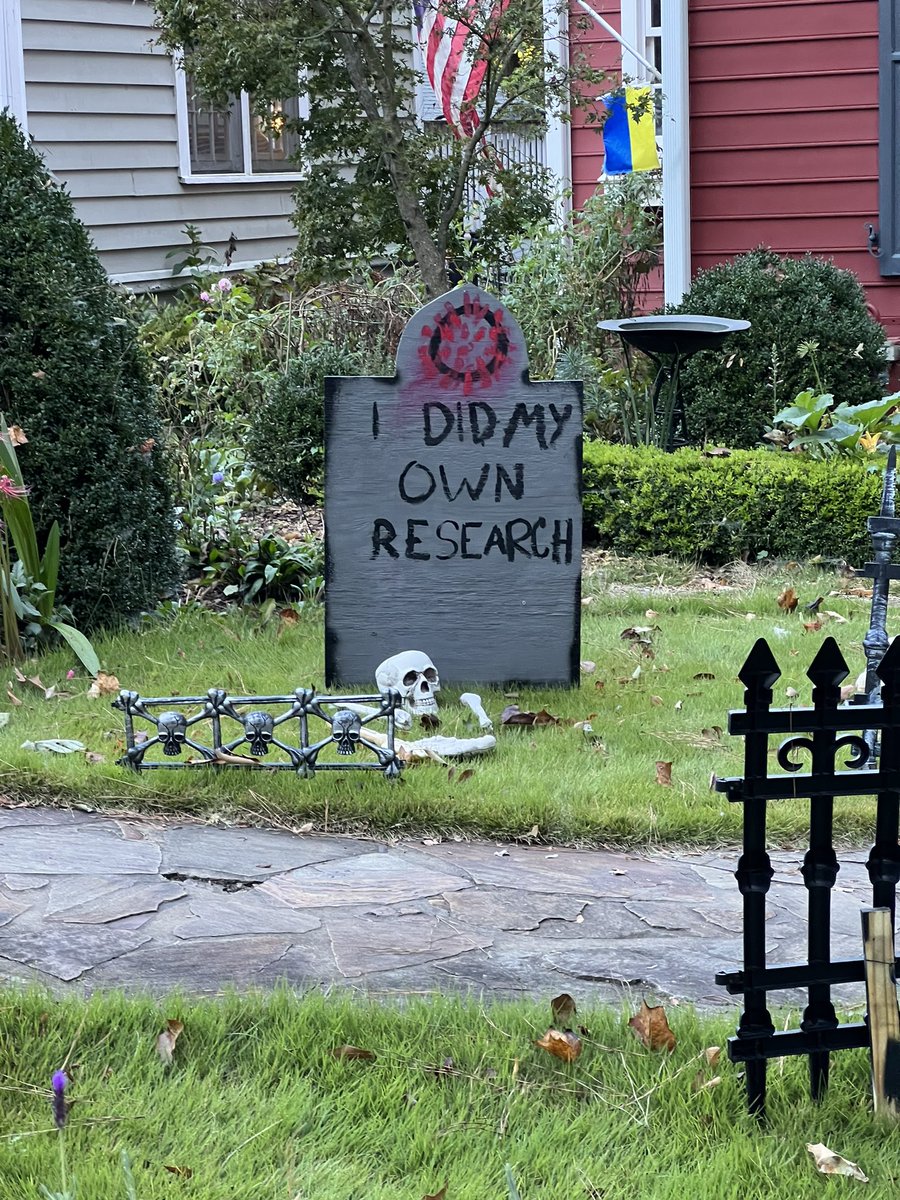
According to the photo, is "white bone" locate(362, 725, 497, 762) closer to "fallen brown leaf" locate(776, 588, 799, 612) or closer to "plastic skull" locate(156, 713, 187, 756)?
"plastic skull" locate(156, 713, 187, 756)

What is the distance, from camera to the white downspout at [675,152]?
32.2 ft

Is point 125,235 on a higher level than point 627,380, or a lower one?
higher

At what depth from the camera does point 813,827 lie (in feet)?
8.43

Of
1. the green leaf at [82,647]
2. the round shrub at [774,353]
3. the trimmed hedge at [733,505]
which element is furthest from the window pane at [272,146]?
the green leaf at [82,647]

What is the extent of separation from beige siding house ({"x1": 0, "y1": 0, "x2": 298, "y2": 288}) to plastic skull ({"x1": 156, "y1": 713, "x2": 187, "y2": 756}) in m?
8.04

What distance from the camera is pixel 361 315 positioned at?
1057cm

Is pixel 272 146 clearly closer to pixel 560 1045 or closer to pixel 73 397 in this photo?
pixel 73 397

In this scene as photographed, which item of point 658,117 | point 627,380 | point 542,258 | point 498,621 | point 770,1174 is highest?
point 658,117

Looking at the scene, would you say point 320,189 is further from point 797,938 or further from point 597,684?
point 797,938

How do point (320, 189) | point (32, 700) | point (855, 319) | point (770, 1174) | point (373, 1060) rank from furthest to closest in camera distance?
point (320, 189), point (855, 319), point (32, 700), point (373, 1060), point (770, 1174)

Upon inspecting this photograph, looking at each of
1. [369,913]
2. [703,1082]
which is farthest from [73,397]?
[703,1082]

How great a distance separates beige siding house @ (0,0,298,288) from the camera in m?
11.5

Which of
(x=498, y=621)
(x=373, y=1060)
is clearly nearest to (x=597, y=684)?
(x=498, y=621)

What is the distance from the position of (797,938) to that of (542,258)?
293 inches
